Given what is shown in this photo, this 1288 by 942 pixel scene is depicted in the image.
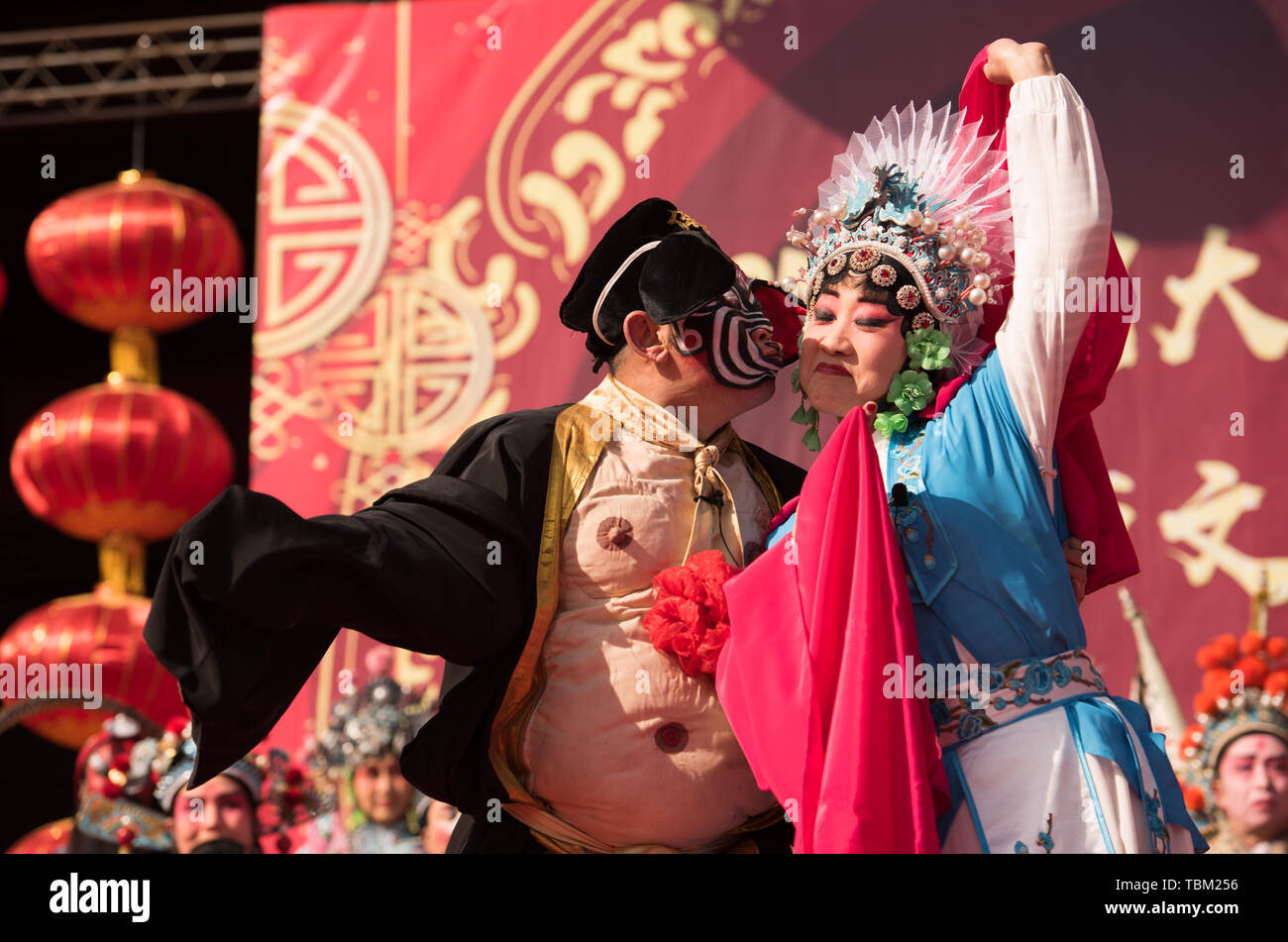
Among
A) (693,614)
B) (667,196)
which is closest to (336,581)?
(693,614)

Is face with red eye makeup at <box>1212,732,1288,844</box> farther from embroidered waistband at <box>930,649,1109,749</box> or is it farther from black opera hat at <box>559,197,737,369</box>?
black opera hat at <box>559,197,737,369</box>

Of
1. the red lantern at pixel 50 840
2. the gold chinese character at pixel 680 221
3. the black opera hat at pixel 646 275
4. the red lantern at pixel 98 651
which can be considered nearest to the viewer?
the black opera hat at pixel 646 275

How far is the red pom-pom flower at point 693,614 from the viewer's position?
241cm

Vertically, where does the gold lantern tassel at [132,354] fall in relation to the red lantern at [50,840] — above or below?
above

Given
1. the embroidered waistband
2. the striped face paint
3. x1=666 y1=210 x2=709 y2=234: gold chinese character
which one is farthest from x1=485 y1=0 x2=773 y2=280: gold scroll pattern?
the embroidered waistband

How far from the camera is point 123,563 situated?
226 inches

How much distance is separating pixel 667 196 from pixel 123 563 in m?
2.36

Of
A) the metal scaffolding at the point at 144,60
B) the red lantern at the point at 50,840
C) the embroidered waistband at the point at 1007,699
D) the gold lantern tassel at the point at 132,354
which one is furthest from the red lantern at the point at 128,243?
the embroidered waistband at the point at 1007,699

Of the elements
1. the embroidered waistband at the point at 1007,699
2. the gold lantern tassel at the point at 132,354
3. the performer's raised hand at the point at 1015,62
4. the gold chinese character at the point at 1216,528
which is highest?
the gold lantern tassel at the point at 132,354

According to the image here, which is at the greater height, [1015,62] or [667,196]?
[667,196]

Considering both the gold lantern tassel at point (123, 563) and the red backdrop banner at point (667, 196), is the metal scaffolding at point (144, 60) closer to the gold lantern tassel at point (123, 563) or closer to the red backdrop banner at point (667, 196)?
A: the red backdrop banner at point (667, 196)

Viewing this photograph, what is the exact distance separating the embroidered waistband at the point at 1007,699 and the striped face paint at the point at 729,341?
2.06ft

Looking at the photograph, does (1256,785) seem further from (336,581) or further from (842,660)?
(336,581)
